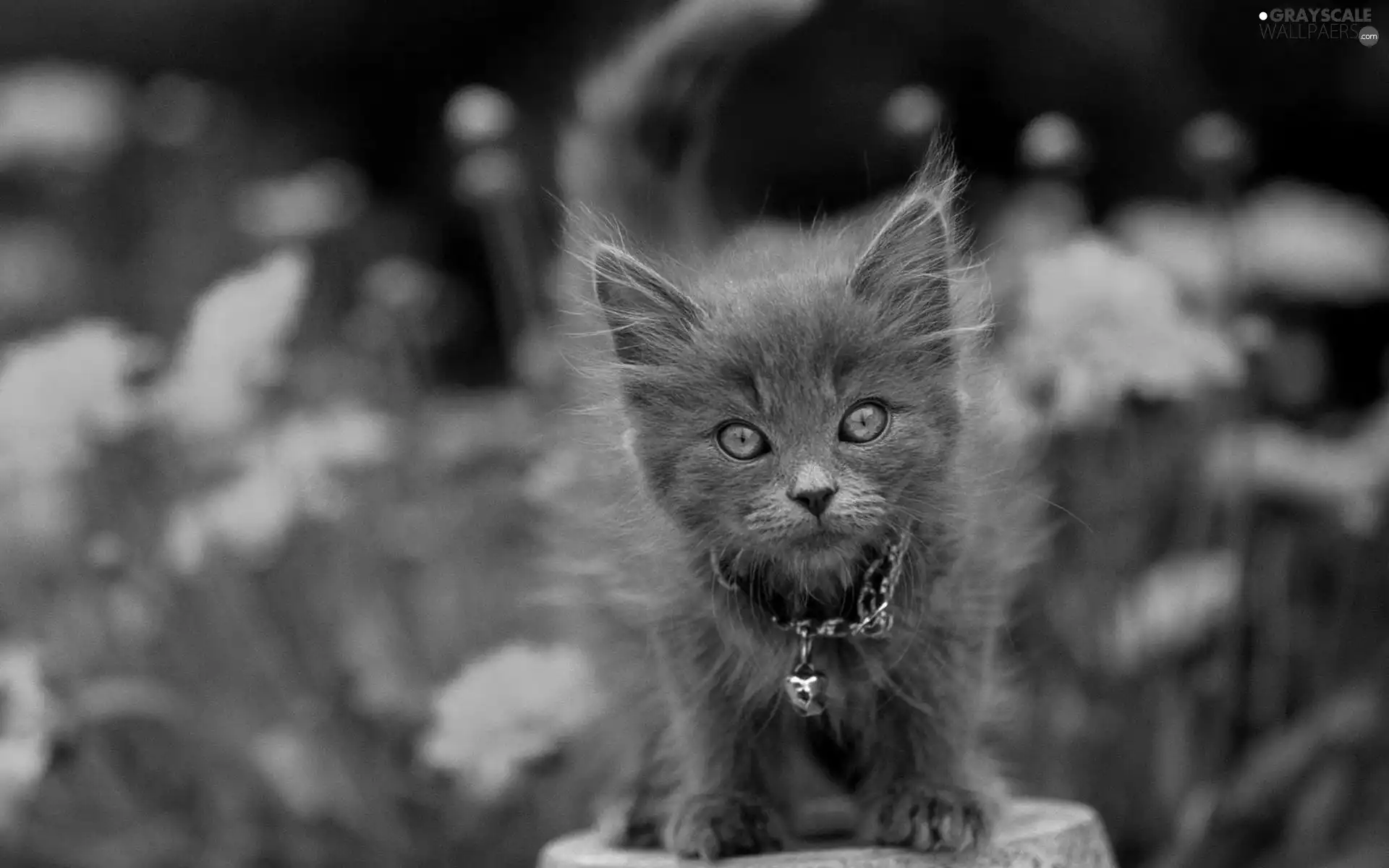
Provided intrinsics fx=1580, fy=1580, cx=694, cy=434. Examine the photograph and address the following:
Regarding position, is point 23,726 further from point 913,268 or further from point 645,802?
point 913,268

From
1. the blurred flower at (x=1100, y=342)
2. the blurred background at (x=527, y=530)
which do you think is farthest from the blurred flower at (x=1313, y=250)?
the blurred flower at (x=1100, y=342)

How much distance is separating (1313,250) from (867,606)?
1.71 metres

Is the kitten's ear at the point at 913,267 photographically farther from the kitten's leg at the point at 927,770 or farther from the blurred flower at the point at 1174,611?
the blurred flower at the point at 1174,611

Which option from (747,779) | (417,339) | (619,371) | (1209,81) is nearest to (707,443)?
(619,371)

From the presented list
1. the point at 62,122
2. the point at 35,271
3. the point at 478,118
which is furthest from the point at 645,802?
the point at 35,271

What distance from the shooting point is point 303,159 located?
5562 mm

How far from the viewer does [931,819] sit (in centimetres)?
178

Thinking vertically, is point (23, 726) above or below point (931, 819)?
above

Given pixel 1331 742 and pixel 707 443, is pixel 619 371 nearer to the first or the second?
pixel 707 443

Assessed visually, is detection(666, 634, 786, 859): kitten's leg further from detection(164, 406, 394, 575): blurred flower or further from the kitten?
detection(164, 406, 394, 575): blurred flower

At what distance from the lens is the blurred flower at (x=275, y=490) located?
2.55m

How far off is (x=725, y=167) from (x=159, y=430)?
85.7 inches

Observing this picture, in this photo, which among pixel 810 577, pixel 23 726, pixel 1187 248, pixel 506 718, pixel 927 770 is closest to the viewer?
pixel 810 577

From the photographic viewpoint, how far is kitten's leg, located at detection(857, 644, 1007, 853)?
1768mm
